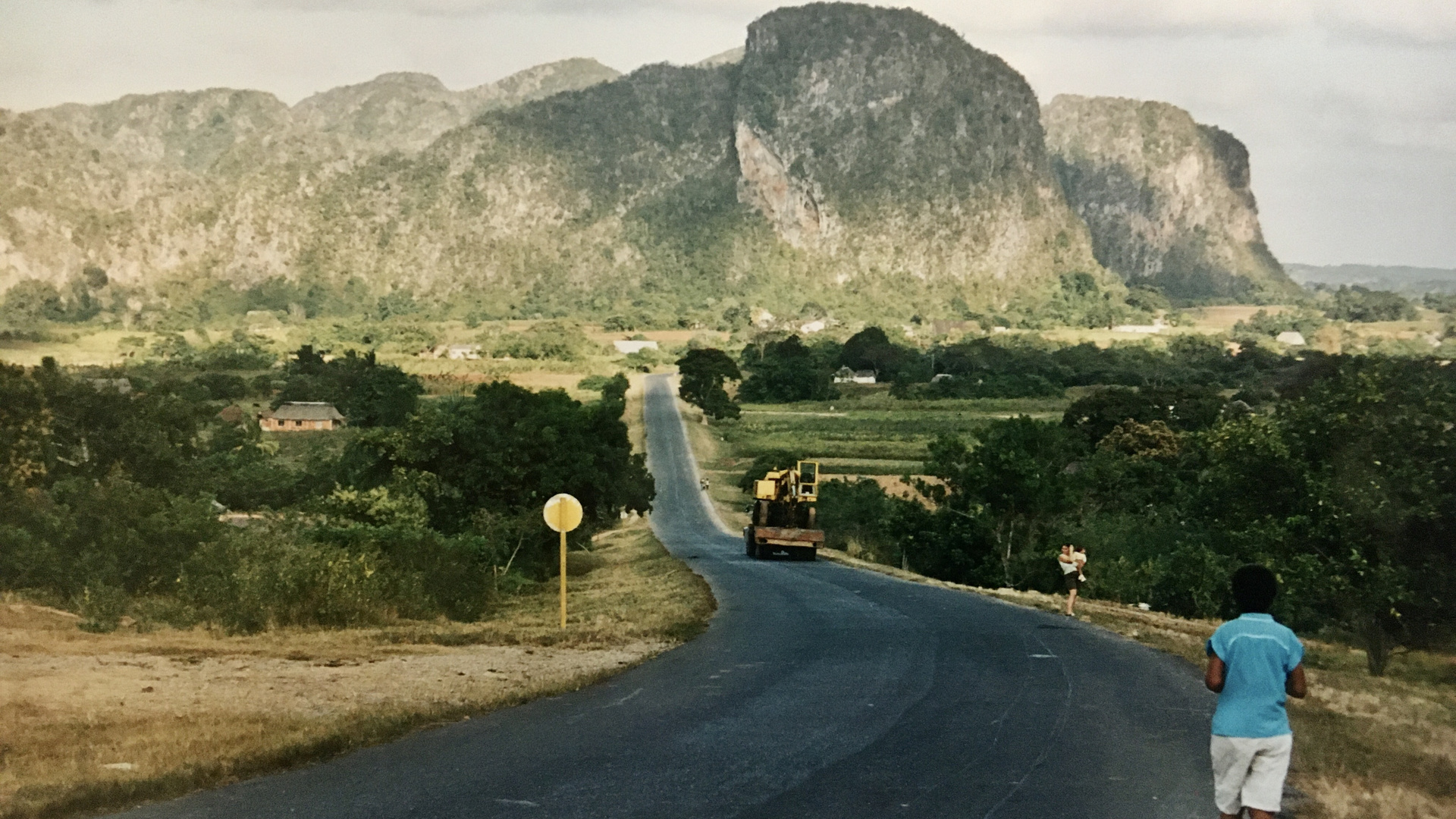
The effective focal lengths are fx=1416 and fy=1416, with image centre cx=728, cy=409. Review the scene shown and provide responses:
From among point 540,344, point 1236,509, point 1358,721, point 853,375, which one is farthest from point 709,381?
point 1358,721

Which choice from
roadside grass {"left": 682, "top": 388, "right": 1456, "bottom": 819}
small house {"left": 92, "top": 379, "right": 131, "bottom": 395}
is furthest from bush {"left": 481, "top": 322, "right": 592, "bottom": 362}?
small house {"left": 92, "top": 379, "right": 131, "bottom": 395}

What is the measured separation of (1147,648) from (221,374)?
232 feet

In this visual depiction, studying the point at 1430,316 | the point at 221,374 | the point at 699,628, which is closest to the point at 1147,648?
the point at 699,628

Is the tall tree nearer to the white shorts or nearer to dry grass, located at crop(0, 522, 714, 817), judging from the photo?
dry grass, located at crop(0, 522, 714, 817)

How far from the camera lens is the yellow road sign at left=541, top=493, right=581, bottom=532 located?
22.9 metres

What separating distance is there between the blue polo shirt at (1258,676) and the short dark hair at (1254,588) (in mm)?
157

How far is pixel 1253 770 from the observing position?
28.6 ft

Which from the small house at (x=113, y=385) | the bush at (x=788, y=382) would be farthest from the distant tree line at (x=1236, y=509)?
the bush at (x=788, y=382)

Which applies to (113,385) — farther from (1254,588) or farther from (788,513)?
(1254,588)

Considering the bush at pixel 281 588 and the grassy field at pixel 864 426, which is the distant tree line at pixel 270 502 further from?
the grassy field at pixel 864 426

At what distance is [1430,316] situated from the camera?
584 feet

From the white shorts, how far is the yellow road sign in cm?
1511

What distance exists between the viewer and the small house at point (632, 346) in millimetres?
177312

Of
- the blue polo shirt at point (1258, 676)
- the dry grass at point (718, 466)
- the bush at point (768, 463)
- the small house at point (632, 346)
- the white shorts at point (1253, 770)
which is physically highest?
the blue polo shirt at point (1258, 676)
